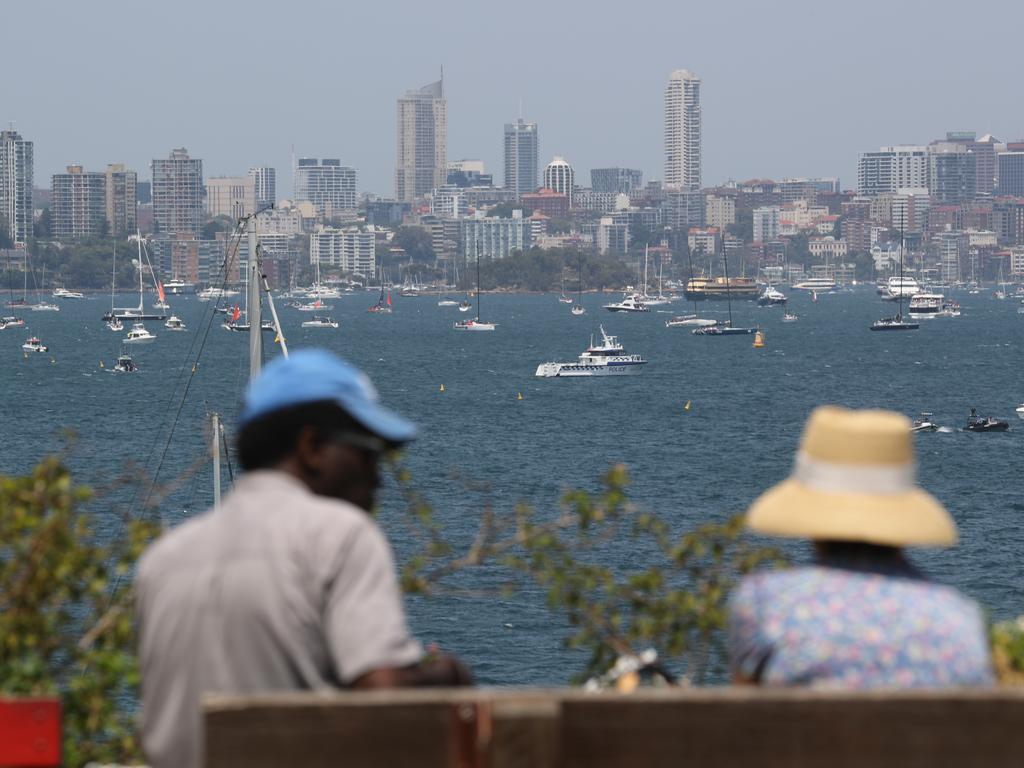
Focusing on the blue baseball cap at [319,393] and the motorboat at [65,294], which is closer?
the blue baseball cap at [319,393]

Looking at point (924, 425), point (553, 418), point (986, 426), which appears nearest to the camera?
point (986, 426)

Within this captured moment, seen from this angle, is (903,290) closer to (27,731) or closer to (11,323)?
(11,323)

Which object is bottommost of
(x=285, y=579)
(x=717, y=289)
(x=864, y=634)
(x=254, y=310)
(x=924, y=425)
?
(x=924, y=425)

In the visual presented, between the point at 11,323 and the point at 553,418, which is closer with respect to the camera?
the point at 553,418

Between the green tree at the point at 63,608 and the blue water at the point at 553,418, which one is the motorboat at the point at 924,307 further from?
the green tree at the point at 63,608

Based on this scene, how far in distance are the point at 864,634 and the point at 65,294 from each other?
197325 millimetres

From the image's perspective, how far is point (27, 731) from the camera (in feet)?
9.25

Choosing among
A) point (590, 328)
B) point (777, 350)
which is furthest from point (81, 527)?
point (590, 328)

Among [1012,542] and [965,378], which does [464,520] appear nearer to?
[1012,542]

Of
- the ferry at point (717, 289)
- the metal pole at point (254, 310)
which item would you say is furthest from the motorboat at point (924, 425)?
the ferry at point (717, 289)

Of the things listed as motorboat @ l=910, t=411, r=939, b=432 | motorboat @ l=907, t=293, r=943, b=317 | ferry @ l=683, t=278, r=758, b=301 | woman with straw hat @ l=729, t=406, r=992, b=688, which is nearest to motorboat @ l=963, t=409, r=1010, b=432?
motorboat @ l=910, t=411, r=939, b=432

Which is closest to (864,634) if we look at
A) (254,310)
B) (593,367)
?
(254,310)

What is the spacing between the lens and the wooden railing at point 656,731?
244 centimetres

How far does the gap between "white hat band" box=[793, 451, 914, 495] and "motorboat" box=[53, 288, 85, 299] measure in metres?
194
